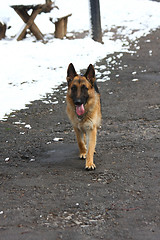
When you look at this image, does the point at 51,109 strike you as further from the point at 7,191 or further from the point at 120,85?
the point at 7,191

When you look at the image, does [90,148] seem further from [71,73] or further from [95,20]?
[95,20]

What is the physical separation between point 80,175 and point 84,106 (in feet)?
3.42

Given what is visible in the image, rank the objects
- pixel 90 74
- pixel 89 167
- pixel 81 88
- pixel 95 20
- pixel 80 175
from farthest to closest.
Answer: pixel 95 20
pixel 90 74
pixel 81 88
pixel 89 167
pixel 80 175

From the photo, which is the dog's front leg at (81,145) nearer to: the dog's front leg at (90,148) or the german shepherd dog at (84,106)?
the german shepherd dog at (84,106)

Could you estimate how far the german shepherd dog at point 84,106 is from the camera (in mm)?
5500

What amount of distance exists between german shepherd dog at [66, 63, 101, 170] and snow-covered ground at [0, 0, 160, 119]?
3.12 meters

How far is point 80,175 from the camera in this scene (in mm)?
5246

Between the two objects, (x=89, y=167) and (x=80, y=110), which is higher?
(x=80, y=110)

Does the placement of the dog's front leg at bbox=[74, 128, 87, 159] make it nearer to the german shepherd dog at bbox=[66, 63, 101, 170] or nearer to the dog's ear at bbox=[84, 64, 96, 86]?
the german shepherd dog at bbox=[66, 63, 101, 170]

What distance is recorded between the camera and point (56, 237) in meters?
3.69

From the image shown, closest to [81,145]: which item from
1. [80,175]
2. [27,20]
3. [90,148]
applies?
[90,148]

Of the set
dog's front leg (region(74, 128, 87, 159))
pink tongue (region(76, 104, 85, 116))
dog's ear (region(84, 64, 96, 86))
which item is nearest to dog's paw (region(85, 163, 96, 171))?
dog's front leg (region(74, 128, 87, 159))

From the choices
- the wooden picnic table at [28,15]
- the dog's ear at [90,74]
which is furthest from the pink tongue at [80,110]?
the wooden picnic table at [28,15]

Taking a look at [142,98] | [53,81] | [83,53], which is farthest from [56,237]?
[83,53]
